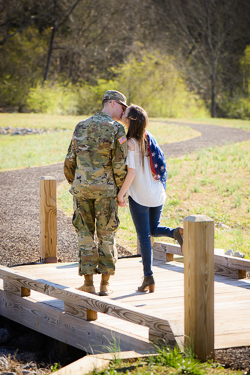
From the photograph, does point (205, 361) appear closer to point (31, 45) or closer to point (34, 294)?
point (34, 294)

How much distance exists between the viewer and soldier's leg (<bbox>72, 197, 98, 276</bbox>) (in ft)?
14.1

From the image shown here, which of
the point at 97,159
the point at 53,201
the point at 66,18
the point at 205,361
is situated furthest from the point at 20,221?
the point at 66,18

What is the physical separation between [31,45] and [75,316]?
4441cm

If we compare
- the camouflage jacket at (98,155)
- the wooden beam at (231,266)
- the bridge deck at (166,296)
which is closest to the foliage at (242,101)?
the bridge deck at (166,296)

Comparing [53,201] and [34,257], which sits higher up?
[53,201]

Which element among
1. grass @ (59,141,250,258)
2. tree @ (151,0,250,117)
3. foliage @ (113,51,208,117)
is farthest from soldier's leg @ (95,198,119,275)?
tree @ (151,0,250,117)

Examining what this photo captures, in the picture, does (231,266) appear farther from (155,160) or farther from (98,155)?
(98,155)

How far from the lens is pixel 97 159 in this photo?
4.19 m

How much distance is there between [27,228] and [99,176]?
4.65 m

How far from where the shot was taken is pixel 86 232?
14.3ft

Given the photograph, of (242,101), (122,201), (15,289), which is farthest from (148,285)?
(242,101)

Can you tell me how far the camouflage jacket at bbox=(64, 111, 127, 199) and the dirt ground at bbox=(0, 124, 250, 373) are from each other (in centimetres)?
173

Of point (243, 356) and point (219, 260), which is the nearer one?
point (243, 356)

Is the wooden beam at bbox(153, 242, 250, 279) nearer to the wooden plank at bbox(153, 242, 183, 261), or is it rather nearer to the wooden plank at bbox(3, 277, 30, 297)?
the wooden plank at bbox(153, 242, 183, 261)
